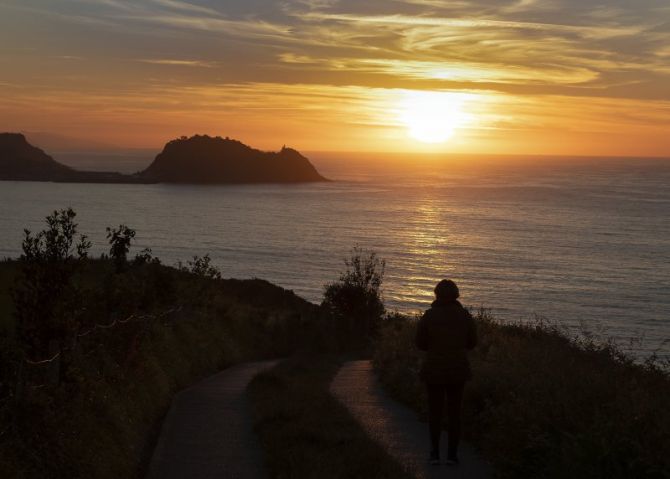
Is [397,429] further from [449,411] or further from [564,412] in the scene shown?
[564,412]

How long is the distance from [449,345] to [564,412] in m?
1.42

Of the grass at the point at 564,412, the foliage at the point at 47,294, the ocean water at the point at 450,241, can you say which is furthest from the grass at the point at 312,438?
the ocean water at the point at 450,241

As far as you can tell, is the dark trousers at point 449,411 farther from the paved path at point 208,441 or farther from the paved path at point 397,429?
the paved path at point 208,441

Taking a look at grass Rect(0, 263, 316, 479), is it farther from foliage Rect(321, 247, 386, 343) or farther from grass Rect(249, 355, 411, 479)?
foliage Rect(321, 247, 386, 343)

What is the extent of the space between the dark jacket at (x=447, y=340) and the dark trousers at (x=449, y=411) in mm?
162

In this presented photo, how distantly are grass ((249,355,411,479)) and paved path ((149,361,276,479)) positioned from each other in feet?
0.80

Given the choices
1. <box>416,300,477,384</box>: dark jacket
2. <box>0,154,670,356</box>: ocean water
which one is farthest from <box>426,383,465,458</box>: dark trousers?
<box>0,154,670,356</box>: ocean water

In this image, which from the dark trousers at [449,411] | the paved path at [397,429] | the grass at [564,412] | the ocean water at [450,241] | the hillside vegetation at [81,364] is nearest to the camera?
the grass at [564,412]

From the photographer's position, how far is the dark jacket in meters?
9.04

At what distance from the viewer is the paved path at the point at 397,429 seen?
9.01 m

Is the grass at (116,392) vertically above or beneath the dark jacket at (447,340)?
beneath

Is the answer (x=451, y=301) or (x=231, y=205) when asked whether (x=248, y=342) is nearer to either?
(x=451, y=301)

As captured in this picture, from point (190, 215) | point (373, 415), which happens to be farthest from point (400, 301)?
point (190, 215)

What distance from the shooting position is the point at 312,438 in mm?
10273
